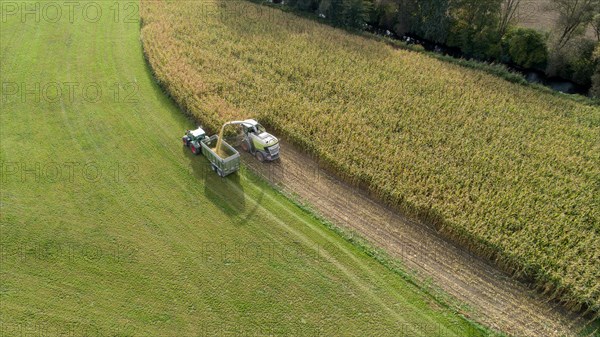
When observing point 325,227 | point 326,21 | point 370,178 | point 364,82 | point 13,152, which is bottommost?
point 13,152

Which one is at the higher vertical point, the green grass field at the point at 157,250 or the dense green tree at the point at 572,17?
the dense green tree at the point at 572,17

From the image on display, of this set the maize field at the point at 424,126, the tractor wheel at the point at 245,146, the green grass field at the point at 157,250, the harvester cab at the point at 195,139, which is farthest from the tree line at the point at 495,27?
the green grass field at the point at 157,250

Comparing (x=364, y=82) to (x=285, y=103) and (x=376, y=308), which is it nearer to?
(x=285, y=103)

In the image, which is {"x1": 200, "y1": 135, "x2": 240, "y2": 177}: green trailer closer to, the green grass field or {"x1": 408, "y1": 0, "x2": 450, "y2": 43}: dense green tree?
the green grass field

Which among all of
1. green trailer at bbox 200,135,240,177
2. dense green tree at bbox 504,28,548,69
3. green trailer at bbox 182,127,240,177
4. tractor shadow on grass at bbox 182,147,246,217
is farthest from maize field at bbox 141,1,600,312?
dense green tree at bbox 504,28,548,69

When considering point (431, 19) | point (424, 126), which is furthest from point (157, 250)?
point (431, 19)

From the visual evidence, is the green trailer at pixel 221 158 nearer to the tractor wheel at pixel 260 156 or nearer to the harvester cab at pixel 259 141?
the harvester cab at pixel 259 141

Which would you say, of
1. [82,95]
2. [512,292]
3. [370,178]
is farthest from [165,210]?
[512,292]
